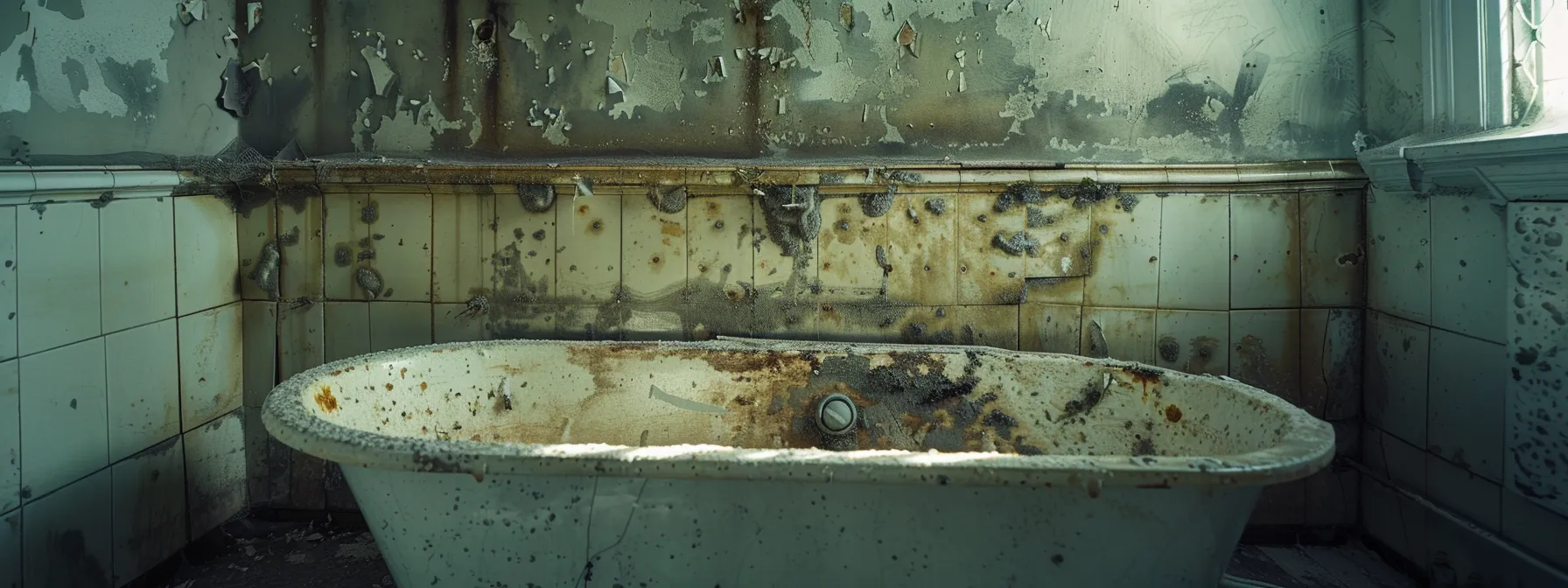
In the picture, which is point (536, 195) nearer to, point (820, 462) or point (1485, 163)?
point (820, 462)

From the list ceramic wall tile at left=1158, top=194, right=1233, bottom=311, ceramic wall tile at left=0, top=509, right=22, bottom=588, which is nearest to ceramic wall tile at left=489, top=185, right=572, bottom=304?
ceramic wall tile at left=0, top=509, right=22, bottom=588

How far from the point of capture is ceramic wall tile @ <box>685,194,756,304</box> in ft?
A: 8.08

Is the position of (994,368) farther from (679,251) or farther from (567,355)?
(567,355)

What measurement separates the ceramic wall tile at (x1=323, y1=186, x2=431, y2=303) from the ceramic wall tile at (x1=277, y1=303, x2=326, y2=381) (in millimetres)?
88

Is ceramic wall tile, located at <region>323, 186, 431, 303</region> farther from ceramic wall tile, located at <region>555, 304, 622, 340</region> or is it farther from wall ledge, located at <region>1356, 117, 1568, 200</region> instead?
wall ledge, located at <region>1356, 117, 1568, 200</region>

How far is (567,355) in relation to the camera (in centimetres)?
235

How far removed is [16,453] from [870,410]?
2.02m

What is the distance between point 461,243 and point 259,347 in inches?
28.8

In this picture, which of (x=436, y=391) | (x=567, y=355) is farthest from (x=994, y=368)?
(x=436, y=391)

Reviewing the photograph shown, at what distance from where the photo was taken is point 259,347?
2539 millimetres

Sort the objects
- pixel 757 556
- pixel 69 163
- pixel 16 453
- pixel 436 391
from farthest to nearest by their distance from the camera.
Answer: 1. pixel 436 391
2. pixel 69 163
3. pixel 16 453
4. pixel 757 556

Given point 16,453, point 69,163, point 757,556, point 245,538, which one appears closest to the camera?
point 757,556

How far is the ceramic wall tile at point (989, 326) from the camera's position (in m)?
2.43

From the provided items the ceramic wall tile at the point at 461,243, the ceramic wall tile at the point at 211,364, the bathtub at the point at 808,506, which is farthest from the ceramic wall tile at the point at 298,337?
the bathtub at the point at 808,506
